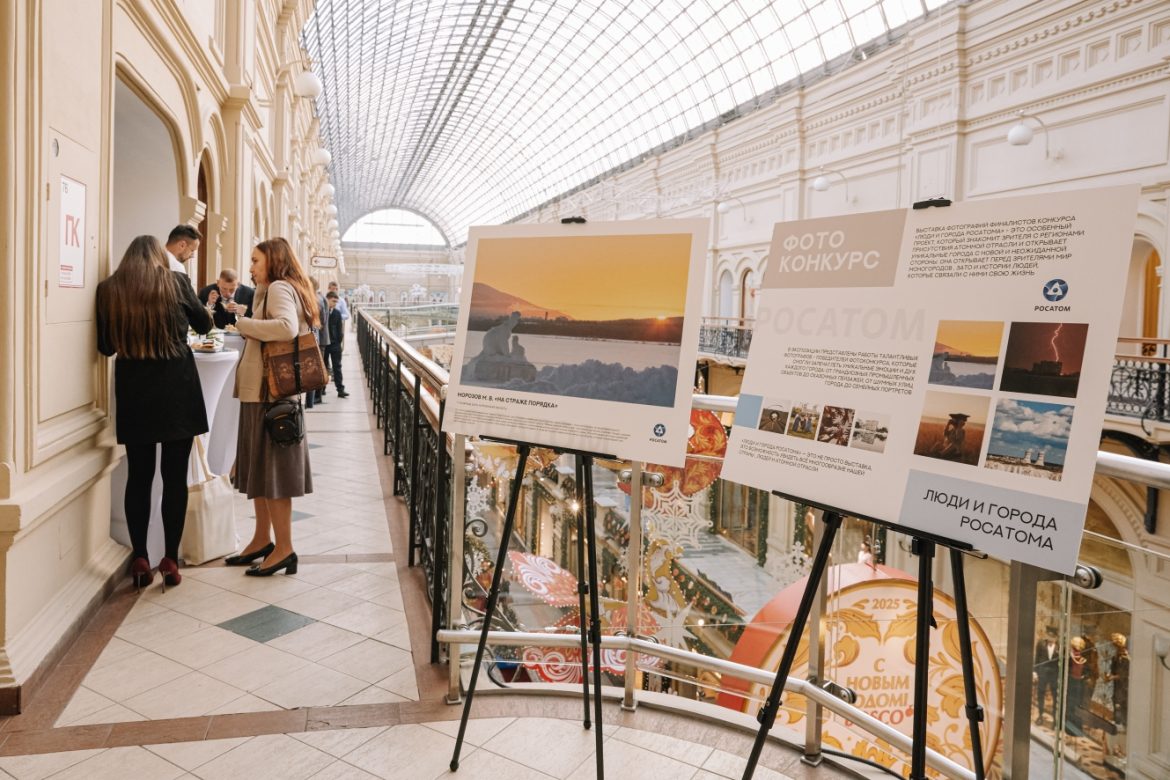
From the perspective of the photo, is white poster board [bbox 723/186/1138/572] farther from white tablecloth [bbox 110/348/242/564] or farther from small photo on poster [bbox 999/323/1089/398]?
white tablecloth [bbox 110/348/242/564]

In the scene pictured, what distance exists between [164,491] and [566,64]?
32111 millimetres

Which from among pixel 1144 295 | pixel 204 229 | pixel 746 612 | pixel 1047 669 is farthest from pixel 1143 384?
pixel 204 229

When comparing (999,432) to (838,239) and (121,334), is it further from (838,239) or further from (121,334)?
(121,334)

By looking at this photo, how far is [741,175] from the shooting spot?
2227 cm

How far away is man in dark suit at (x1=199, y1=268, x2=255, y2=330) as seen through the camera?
5.59 metres

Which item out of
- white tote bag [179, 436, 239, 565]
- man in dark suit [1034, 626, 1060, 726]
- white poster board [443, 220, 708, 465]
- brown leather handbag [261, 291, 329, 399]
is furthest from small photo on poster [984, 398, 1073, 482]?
white tote bag [179, 436, 239, 565]

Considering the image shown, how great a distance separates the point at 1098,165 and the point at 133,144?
12.6 meters

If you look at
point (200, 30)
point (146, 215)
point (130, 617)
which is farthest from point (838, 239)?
point (146, 215)

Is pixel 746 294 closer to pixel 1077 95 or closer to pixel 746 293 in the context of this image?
pixel 746 293

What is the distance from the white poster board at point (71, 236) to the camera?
3.04m

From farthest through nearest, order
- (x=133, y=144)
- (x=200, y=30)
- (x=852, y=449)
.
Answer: (x=133, y=144) < (x=200, y=30) < (x=852, y=449)

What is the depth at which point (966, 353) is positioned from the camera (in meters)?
1.67

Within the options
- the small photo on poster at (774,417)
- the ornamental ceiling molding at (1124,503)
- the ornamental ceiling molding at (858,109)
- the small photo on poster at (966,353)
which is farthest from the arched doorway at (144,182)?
the ornamental ceiling molding at (858,109)

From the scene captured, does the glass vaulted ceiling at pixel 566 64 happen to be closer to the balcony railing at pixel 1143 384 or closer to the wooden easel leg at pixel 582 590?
the balcony railing at pixel 1143 384
